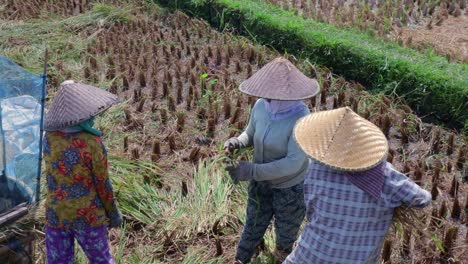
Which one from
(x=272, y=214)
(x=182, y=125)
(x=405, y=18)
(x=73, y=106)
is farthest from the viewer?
(x=405, y=18)

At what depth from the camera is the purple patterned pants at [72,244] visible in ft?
10.4

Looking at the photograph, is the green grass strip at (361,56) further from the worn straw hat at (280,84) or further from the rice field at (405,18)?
the worn straw hat at (280,84)

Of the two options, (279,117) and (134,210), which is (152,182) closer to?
(134,210)

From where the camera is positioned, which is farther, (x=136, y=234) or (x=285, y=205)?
(x=136, y=234)


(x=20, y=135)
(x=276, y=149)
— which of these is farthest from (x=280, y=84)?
(x=20, y=135)

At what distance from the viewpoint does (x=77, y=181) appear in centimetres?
303

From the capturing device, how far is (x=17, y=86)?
3.53 meters

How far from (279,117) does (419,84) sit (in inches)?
126

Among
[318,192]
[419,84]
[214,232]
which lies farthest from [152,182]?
[419,84]

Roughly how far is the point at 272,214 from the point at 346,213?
96cm

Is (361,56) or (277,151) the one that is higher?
(277,151)

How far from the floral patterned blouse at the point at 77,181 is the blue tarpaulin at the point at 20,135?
400mm

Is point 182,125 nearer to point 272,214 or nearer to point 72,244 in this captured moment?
point 272,214

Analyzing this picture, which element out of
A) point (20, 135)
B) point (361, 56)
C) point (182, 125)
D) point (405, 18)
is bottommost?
point (182, 125)
